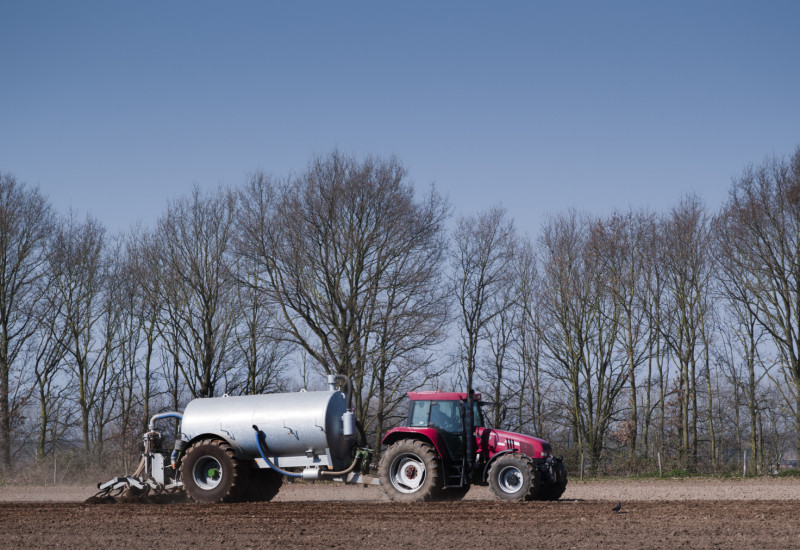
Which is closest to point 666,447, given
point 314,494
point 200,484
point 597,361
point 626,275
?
point 597,361

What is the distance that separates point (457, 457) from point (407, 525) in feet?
15.0

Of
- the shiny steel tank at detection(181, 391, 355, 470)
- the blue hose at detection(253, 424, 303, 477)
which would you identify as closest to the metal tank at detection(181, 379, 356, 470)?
the shiny steel tank at detection(181, 391, 355, 470)

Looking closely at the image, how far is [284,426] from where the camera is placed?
674 inches

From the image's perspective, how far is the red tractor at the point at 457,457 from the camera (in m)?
16.7

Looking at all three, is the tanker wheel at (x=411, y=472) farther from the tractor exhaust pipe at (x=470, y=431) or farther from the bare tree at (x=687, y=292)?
the bare tree at (x=687, y=292)

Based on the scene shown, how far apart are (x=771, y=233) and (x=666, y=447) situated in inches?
404

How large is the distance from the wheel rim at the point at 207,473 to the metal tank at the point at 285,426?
1.86ft

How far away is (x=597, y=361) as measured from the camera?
37250mm

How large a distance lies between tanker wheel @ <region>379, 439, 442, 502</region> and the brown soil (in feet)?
2.26

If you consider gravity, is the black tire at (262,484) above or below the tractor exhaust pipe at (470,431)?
below

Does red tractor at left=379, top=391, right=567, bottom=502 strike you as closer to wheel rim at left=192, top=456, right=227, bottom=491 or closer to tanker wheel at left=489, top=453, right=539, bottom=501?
tanker wheel at left=489, top=453, right=539, bottom=501

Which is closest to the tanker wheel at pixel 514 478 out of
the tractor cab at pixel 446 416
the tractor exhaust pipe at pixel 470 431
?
the tractor exhaust pipe at pixel 470 431

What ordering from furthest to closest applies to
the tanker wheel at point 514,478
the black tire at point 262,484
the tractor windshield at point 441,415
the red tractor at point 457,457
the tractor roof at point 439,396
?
the black tire at point 262,484
the tractor roof at point 439,396
the tractor windshield at point 441,415
the red tractor at point 457,457
the tanker wheel at point 514,478

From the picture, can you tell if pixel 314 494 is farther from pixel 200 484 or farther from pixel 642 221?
pixel 642 221
